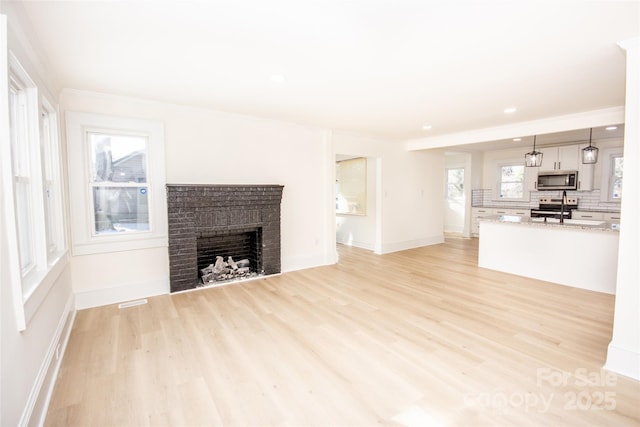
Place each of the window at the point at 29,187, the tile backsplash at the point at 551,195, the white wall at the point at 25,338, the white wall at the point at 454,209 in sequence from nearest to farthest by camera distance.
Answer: the white wall at the point at 25,338, the window at the point at 29,187, the tile backsplash at the point at 551,195, the white wall at the point at 454,209

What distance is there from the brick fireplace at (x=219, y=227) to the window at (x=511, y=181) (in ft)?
21.2

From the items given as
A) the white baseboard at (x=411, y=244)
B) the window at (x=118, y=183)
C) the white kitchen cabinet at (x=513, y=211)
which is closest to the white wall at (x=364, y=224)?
the white baseboard at (x=411, y=244)

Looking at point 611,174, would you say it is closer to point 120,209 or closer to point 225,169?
point 225,169

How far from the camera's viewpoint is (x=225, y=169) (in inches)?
177

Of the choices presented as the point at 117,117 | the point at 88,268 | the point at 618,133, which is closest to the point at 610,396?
the point at 88,268

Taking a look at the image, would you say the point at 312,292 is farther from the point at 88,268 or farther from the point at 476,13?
the point at 476,13

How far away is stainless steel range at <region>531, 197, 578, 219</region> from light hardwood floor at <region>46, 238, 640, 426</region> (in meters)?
3.51

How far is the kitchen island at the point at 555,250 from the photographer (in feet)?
13.4

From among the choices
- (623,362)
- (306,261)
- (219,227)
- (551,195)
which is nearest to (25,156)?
(219,227)

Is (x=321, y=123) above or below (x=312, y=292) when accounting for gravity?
above

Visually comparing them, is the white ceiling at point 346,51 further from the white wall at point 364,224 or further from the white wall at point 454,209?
the white wall at point 454,209

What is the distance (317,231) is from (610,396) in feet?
13.4

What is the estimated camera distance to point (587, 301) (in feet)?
12.4

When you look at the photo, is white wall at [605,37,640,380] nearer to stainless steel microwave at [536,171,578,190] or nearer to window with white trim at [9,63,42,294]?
window with white trim at [9,63,42,294]
